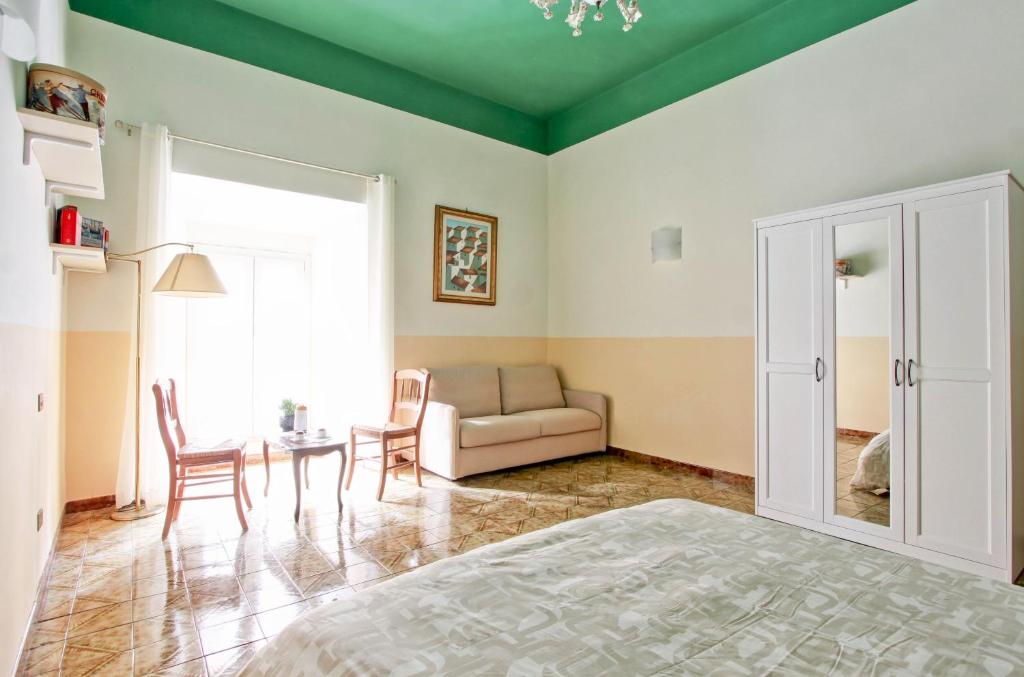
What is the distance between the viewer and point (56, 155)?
7.18 ft

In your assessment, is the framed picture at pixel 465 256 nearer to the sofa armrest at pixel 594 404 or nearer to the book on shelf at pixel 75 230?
the sofa armrest at pixel 594 404

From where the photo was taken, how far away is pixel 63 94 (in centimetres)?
202

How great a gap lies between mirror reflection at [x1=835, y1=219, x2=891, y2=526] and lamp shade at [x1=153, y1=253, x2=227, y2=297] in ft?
12.5

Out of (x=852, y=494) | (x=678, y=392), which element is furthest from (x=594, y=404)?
(x=852, y=494)

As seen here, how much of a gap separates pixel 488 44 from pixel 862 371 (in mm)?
3876

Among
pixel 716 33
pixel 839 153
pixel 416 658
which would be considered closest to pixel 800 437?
pixel 839 153

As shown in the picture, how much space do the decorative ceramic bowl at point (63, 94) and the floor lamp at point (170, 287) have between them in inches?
49.1

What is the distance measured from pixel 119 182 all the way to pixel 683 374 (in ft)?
14.9

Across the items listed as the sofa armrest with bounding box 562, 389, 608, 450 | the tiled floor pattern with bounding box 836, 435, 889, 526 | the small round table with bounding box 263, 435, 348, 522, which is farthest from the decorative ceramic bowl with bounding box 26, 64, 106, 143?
the sofa armrest with bounding box 562, 389, 608, 450

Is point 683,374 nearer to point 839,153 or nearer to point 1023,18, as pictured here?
point 839,153

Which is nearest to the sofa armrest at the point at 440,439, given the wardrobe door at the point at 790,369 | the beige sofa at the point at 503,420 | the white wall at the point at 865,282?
the beige sofa at the point at 503,420

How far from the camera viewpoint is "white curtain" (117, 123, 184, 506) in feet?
11.5

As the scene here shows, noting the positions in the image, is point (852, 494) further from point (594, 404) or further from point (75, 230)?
point (75, 230)

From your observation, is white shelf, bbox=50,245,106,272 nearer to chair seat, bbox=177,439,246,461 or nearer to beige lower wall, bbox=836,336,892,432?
chair seat, bbox=177,439,246,461
